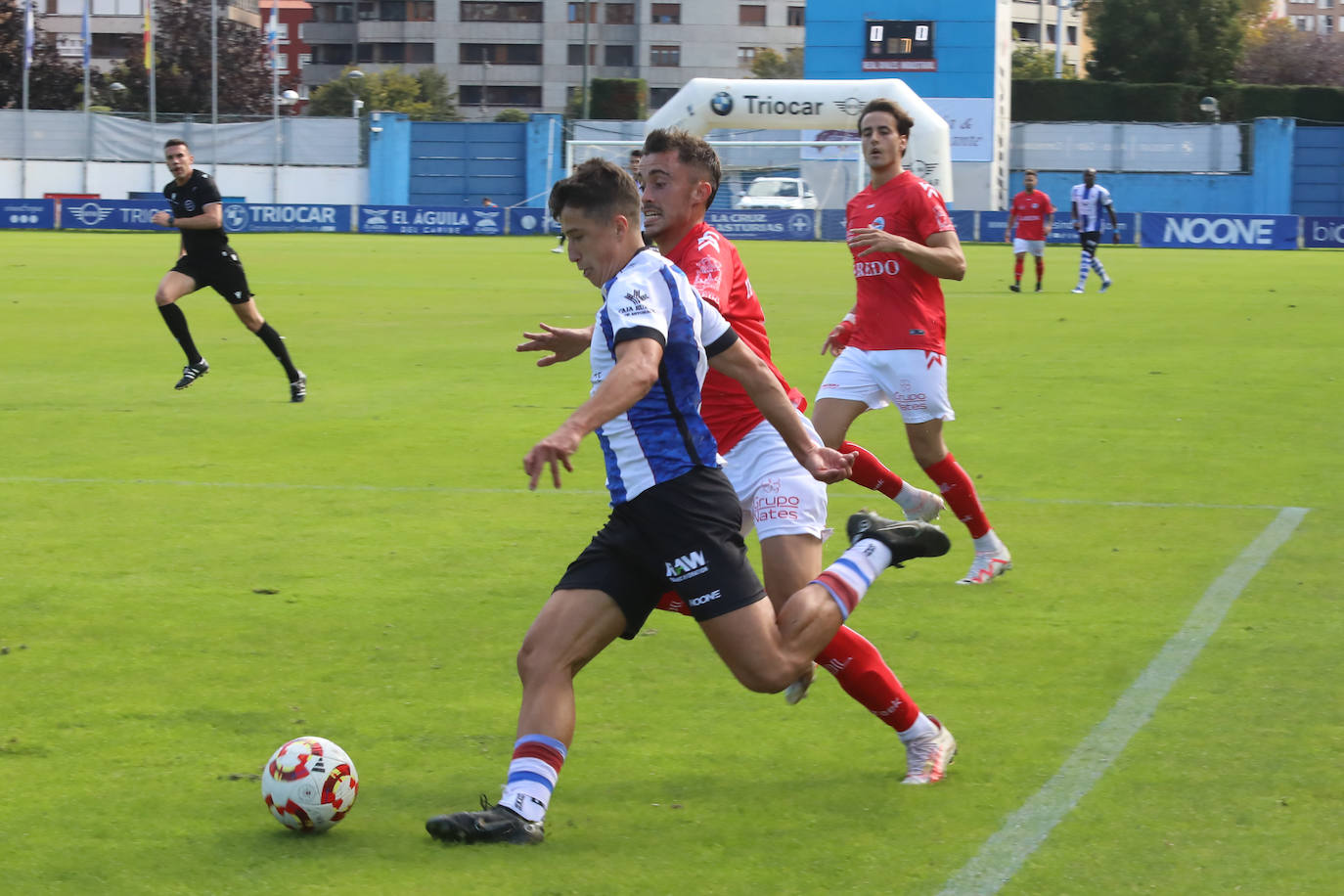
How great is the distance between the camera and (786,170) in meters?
53.0

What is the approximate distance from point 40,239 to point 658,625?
37.2 m

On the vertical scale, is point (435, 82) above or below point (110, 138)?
above

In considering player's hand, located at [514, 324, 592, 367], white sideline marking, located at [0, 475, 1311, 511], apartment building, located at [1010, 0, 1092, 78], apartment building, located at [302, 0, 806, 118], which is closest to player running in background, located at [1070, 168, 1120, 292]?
white sideline marking, located at [0, 475, 1311, 511]

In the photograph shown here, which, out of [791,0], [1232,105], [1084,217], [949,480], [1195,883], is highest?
[791,0]

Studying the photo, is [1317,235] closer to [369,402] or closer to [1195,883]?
[369,402]

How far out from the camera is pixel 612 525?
15.1ft

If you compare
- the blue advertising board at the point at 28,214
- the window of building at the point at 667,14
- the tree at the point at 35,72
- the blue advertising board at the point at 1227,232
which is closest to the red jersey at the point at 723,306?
the blue advertising board at the point at 1227,232

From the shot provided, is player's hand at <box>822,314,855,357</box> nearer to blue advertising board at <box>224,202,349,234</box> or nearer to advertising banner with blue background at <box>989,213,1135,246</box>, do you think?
advertising banner with blue background at <box>989,213,1135,246</box>

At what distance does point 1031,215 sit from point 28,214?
3162 cm

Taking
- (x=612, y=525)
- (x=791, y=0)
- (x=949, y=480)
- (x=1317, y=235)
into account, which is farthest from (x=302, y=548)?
(x=791, y=0)

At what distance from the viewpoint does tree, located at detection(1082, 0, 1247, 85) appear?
7650 cm

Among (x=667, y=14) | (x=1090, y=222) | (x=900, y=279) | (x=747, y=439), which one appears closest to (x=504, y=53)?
(x=667, y=14)

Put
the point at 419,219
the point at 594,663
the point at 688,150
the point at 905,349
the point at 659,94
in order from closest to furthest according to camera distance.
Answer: the point at 688,150, the point at 594,663, the point at 905,349, the point at 419,219, the point at 659,94

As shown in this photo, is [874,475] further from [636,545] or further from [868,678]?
[636,545]
